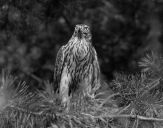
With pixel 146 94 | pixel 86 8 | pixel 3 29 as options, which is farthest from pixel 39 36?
pixel 146 94

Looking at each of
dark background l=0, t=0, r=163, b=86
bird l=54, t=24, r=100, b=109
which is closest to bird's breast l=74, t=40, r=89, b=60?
bird l=54, t=24, r=100, b=109

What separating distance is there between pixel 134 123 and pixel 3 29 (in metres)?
2.26

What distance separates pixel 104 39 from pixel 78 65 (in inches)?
57.0

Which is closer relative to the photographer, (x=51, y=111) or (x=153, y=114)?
(x=51, y=111)

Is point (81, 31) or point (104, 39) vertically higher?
point (104, 39)

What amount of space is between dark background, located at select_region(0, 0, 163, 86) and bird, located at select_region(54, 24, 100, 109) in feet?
2.83

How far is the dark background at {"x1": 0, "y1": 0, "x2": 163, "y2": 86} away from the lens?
18.4 ft

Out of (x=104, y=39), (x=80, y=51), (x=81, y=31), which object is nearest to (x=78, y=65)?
(x=80, y=51)

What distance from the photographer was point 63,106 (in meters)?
2.83

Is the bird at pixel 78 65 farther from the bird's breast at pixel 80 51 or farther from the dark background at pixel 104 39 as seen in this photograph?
the dark background at pixel 104 39

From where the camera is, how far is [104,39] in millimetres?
5801

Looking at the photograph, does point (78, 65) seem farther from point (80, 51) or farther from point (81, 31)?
point (81, 31)

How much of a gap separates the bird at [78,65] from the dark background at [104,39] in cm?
86

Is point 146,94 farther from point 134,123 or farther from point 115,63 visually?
point 115,63
